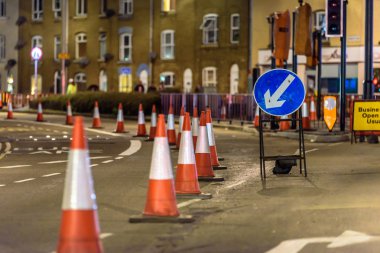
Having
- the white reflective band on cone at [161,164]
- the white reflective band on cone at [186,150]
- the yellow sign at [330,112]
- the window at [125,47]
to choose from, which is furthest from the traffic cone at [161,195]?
the window at [125,47]

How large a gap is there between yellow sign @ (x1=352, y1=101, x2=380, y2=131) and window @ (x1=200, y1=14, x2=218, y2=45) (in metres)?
25.8

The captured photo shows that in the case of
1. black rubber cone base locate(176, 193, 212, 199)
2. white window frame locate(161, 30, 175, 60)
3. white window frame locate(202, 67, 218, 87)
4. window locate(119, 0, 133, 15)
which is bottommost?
black rubber cone base locate(176, 193, 212, 199)

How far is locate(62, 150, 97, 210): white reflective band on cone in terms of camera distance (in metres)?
6.32

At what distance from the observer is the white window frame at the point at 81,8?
172ft

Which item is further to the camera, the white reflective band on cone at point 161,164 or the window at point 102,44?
the window at point 102,44

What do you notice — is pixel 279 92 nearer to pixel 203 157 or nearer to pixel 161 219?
pixel 203 157

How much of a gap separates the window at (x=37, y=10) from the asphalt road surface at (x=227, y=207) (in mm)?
38150

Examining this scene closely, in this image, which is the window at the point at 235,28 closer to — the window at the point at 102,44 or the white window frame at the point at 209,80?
the white window frame at the point at 209,80

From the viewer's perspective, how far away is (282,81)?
12.8 metres

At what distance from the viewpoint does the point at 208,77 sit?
151 ft

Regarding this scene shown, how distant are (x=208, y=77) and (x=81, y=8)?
11.4 m

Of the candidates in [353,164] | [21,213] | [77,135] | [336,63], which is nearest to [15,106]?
[336,63]

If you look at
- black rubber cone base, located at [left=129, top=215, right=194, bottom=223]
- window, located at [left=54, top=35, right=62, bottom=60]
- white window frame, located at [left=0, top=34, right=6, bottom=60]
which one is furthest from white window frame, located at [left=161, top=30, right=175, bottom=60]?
black rubber cone base, located at [left=129, top=215, right=194, bottom=223]

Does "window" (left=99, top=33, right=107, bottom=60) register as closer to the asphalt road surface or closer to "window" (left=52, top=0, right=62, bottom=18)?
"window" (left=52, top=0, right=62, bottom=18)
